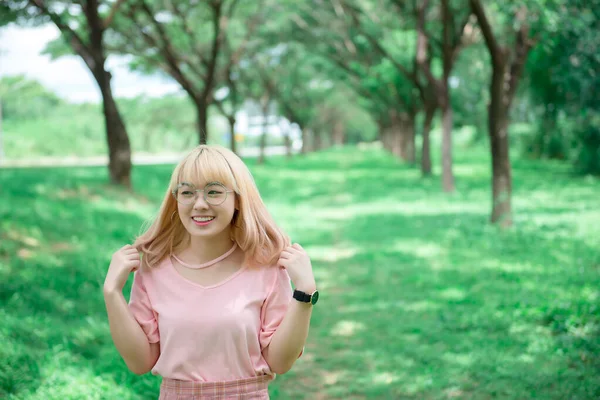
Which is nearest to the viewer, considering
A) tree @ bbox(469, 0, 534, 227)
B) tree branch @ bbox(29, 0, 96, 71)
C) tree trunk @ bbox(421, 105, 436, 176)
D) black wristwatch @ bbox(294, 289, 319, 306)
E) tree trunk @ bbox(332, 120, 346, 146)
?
black wristwatch @ bbox(294, 289, 319, 306)

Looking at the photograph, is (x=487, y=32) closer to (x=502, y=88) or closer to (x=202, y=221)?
(x=502, y=88)

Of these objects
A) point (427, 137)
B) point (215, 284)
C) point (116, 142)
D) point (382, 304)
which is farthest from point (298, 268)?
point (427, 137)

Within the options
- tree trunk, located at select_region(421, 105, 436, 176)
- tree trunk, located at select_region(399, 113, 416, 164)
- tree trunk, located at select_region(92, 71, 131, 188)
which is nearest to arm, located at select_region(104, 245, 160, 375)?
tree trunk, located at select_region(92, 71, 131, 188)

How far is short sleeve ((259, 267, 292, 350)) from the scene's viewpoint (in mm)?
2404

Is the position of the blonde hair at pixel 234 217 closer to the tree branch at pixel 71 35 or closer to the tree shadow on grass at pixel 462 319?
the tree shadow on grass at pixel 462 319

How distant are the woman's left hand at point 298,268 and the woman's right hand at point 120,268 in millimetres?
548

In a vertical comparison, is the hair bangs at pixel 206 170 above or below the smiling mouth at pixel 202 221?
above

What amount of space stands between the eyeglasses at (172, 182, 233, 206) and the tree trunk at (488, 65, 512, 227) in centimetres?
972

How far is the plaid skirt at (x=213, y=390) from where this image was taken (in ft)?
7.62

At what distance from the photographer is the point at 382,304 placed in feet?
24.0

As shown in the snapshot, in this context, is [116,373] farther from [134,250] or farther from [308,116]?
[308,116]

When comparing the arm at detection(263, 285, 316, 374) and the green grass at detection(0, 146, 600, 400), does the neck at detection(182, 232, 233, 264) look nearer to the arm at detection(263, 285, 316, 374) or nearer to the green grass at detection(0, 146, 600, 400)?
the arm at detection(263, 285, 316, 374)

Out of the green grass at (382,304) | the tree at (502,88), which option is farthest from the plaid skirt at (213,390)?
the tree at (502,88)

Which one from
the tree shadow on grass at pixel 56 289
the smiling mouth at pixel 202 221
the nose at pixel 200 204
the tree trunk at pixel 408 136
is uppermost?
the tree trunk at pixel 408 136
